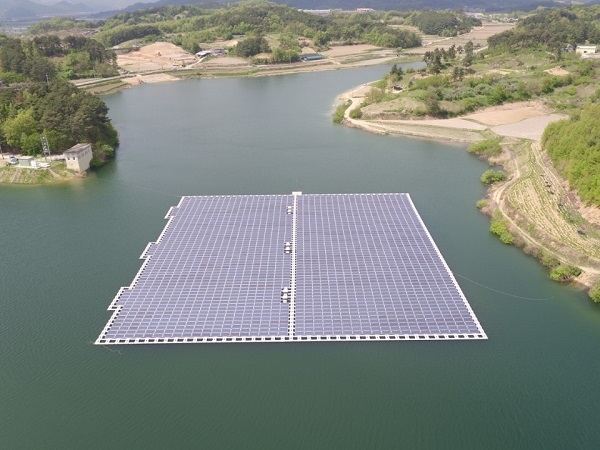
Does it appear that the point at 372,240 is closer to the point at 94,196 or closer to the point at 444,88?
the point at 94,196

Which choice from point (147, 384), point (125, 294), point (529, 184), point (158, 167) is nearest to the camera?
point (147, 384)

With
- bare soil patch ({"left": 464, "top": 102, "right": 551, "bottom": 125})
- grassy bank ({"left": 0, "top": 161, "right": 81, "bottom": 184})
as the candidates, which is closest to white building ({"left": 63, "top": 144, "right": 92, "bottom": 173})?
grassy bank ({"left": 0, "top": 161, "right": 81, "bottom": 184})

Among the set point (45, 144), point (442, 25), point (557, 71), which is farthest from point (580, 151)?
point (442, 25)

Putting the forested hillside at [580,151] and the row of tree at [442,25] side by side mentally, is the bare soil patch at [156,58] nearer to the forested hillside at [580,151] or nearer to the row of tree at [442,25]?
the row of tree at [442,25]

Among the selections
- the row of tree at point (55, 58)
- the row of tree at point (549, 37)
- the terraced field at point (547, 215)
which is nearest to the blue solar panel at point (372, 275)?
the terraced field at point (547, 215)

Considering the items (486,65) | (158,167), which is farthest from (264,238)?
(486,65)

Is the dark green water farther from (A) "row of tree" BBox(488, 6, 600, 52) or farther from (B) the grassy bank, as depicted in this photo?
(A) "row of tree" BBox(488, 6, 600, 52)
